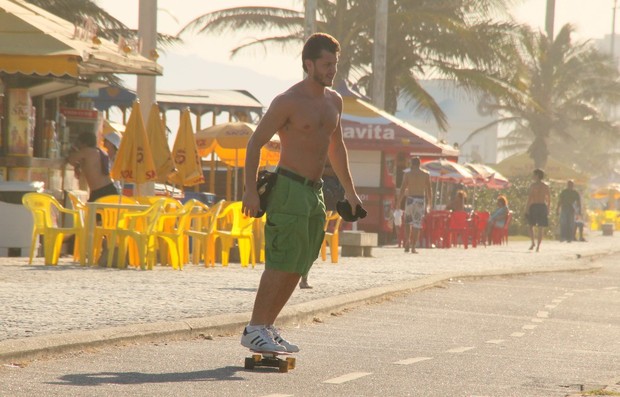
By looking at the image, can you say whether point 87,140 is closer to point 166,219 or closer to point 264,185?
point 166,219

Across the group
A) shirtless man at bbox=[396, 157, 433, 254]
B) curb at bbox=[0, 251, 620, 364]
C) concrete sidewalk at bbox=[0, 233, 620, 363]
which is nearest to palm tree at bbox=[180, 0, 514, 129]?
shirtless man at bbox=[396, 157, 433, 254]

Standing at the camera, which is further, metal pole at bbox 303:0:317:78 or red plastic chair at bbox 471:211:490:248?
red plastic chair at bbox 471:211:490:248

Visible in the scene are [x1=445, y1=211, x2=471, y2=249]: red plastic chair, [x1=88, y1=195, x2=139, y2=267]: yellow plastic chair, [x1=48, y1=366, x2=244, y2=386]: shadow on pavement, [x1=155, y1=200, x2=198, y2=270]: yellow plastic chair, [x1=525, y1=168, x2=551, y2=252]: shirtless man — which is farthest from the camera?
[x1=445, y1=211, x2=471, y2=249]: red plastic chair

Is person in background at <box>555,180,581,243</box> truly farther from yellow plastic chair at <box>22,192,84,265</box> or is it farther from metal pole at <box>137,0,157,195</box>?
yellow plastic chair at <box>22,192,84,265</box>

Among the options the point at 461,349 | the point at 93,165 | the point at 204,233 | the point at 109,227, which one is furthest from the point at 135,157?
the point at 461,349

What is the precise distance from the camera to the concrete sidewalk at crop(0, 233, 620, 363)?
8852mm

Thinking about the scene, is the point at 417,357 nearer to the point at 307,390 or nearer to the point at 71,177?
the point at 307,390

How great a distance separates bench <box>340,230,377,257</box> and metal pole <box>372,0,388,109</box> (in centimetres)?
1050

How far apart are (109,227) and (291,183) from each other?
872 cm

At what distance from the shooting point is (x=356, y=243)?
23031mm

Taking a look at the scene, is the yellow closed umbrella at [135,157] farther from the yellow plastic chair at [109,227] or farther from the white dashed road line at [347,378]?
the white dashed road line at [347,378]

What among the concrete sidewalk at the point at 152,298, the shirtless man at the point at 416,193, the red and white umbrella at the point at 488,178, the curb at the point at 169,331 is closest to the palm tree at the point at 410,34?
the red and white umbrella at the point at 488,178

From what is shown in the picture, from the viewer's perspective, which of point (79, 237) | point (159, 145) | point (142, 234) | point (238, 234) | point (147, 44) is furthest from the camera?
point (147, 44)

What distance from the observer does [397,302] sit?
45.3ft
